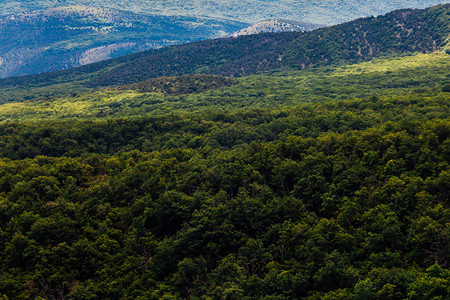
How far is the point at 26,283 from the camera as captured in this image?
50594mm

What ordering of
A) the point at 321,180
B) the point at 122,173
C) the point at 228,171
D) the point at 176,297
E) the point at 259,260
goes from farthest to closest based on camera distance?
the point at 122,173 < the point at 228,171 < the point at 321,180 < the point at 259,260 < the point at 176,297

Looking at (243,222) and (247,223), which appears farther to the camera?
(243,222)

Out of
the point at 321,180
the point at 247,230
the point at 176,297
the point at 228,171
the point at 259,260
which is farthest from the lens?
the point at 228,171

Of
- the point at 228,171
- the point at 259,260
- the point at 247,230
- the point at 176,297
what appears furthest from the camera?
the point at 228,171

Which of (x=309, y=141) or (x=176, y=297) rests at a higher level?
(x=309, y=141)

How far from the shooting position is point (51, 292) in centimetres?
5122

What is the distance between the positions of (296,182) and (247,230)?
1410cm

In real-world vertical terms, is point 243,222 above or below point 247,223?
above

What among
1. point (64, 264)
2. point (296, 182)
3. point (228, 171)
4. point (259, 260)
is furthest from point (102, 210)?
point (296, 182)

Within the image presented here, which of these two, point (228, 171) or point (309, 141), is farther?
point (309, 141)

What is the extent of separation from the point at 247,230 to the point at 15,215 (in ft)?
124

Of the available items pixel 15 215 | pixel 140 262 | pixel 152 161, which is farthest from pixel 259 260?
pixel 15 215

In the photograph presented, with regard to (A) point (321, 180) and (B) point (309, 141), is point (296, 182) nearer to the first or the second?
(A) point (321, 180)

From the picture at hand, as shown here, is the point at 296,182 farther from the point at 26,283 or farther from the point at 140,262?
the point at 26,283
